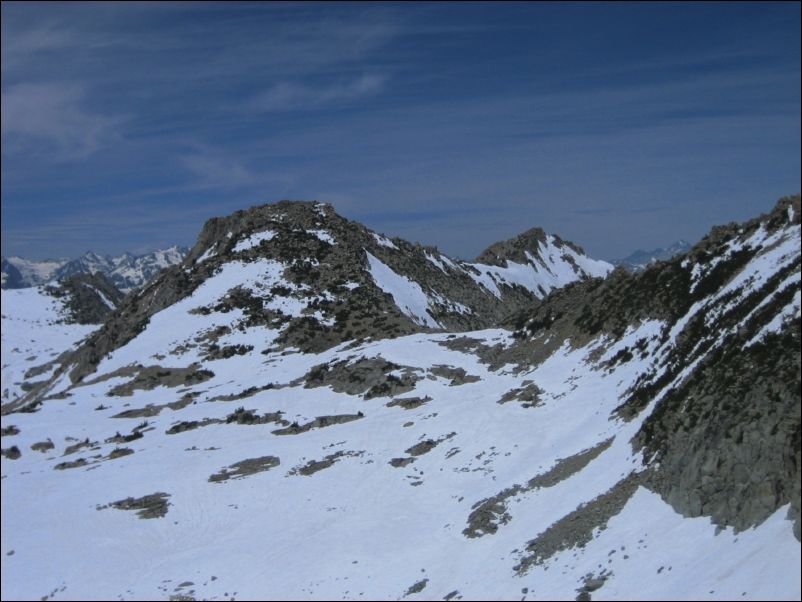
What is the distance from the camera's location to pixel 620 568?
21000mm

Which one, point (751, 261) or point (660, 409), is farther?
point (751, 261)

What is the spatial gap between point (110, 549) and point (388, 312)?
5663 cm

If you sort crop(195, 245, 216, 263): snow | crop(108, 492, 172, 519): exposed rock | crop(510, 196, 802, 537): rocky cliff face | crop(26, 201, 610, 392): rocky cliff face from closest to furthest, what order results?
crop(510, 196, 802, 537): rocky cliff face → crop(108, 492, 172, 519): exposed rock → crop(26, 201, 610, 392): rocky cliff face → crop(195, 245, 216, 263): snow

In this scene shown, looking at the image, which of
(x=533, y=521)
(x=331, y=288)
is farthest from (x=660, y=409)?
(x=331, y=288)

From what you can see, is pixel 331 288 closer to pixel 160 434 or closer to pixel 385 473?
pixel 160 434

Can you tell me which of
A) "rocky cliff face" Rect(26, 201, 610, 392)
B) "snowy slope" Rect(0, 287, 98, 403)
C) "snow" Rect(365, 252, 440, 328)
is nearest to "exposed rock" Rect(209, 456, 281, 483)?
"rocky cliff face" Rect(26, 201, 610, 392)

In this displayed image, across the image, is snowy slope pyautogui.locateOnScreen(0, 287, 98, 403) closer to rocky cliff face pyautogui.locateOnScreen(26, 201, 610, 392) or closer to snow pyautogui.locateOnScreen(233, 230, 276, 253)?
rocky cliff face pyautogui.locateOnScreen(26, 201, 610, 392)

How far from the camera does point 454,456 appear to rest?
39.7 metres

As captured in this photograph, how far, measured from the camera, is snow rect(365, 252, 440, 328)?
312ft

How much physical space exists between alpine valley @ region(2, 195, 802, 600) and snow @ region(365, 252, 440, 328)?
13.4 meters

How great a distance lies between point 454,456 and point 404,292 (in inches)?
2472

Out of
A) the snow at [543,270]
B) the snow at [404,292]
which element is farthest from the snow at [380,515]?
the snow at [543,270]

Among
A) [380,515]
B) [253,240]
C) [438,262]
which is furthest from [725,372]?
[438,262]

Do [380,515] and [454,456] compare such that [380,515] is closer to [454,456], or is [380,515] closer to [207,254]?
[454,456]
